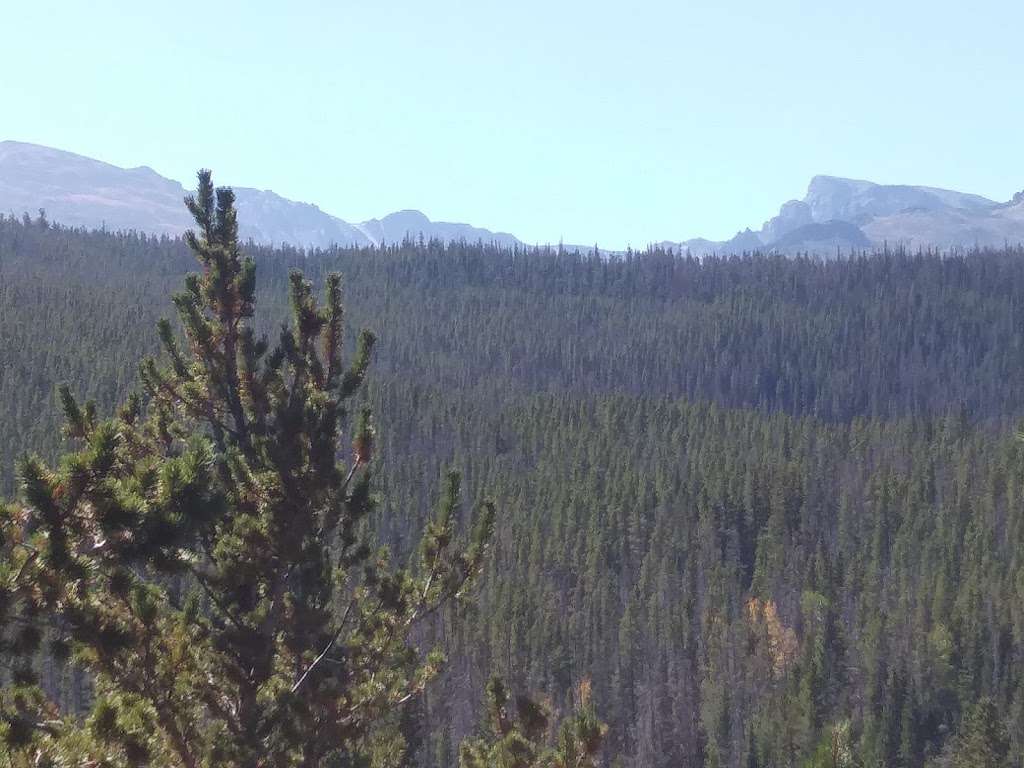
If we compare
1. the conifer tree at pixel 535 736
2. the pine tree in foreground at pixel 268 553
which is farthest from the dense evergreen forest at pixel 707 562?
the pine tree in foreground at pixel 268 553

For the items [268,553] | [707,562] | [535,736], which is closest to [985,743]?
[535,736]

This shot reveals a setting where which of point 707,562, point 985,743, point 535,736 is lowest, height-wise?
point 707,562

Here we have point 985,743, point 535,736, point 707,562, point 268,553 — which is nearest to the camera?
point 268,553

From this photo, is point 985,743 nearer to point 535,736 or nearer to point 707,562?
point 535,736

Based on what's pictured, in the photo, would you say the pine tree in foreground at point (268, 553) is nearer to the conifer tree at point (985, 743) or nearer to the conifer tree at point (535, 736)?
the conifer tree at point (535, 736)

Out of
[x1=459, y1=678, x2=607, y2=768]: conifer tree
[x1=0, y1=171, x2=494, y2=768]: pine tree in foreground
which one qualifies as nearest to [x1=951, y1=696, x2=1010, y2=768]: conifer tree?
[x1=459, y1=678, x2=607, y2=768]: conifer tree

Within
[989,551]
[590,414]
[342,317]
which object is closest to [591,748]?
[342,317]

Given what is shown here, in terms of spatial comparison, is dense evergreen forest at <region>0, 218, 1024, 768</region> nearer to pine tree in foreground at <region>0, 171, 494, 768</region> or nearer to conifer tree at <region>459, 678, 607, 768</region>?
conifer tree at <region>459, 678, 607, 768</region>

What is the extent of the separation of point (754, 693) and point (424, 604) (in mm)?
74257

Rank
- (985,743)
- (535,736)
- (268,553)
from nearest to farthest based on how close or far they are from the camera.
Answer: (268,553), (535,736), (985,743)

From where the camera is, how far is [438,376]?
186750 millimetres

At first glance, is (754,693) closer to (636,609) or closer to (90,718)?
(636,609)

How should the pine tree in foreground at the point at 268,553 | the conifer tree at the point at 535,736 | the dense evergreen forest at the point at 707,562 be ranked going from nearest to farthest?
the pine tree in foreground at the point at 268,553 → the conifer tree at the point at 535,736 → the dense evergreen forest at the point at 707,562

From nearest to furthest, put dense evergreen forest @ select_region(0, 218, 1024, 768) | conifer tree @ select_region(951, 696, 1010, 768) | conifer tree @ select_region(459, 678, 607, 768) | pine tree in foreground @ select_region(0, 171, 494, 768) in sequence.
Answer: pine tree in foreground @ select_region(0, 171, 494, 768) → conifer tree @ select_region(459, 678, 607, 768) → conifer tree @ select_region(951, 696, 1010, 768) → dense evergreen forest @ select_region(0, 218, 1024, 768)
